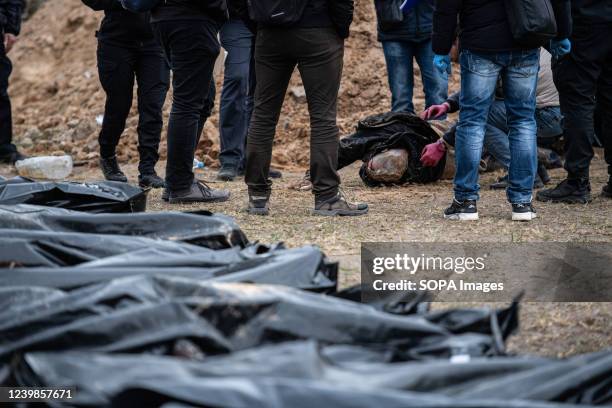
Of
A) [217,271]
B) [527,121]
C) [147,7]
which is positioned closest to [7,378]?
[217,271]

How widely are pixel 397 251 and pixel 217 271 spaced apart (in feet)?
5.19

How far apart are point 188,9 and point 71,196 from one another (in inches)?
64.4

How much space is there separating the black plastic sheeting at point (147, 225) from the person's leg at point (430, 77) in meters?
4.13

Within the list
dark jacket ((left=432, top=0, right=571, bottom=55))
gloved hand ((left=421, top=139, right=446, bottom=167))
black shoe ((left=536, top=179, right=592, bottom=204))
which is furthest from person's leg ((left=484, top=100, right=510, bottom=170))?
dark jacket ((left=432, top=0, right=571, bottom=55))

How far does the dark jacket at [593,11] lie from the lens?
5.71m

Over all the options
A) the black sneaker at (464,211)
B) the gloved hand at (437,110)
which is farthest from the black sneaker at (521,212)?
the gloved hand at (437,110)

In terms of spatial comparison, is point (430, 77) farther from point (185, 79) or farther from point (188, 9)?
point (188, 9)

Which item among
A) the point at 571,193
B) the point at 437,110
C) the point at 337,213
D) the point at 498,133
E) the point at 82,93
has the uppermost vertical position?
the point at 437,110

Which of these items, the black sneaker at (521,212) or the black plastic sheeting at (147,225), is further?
the black sneaker at (521,212)

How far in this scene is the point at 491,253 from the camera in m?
4.43

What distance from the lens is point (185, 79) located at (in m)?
5.46

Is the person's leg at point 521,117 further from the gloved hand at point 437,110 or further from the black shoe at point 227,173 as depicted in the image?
the black shoe at point 227,173

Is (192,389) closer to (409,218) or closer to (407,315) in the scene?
(407,315)

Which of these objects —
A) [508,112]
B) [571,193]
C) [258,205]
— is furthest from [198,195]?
[571,193]
